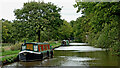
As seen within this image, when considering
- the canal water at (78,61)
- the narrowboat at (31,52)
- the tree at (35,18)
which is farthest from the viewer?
the tree at (35,18)

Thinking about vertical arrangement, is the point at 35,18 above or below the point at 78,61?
above

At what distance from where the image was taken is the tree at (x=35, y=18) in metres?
36.8

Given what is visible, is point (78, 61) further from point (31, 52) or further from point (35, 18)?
point (35, 18)

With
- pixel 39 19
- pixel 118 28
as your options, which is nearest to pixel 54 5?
pixel 39 19

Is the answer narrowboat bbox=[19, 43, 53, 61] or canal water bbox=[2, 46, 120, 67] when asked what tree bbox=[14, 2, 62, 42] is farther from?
narrowboat bbox=[19, 43, 53, 61]

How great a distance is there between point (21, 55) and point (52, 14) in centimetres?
2103

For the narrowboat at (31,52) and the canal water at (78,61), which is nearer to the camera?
the canal water at (78,61)

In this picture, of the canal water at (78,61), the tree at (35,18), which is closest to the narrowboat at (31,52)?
the canal water at (78,61)

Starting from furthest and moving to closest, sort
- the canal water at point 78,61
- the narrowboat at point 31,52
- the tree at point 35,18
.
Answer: the tree at point 35,18 → the narrowboat at point 31,52 → the canal water at point 78,61

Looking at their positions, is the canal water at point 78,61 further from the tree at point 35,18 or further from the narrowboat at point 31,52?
the tree at point 35,18

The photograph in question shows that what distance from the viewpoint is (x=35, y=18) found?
122 ft

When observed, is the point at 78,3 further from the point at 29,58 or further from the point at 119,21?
the point at 29,58

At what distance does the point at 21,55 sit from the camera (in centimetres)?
1939

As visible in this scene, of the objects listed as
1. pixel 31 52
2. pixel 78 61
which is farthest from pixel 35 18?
pixel 78 61
